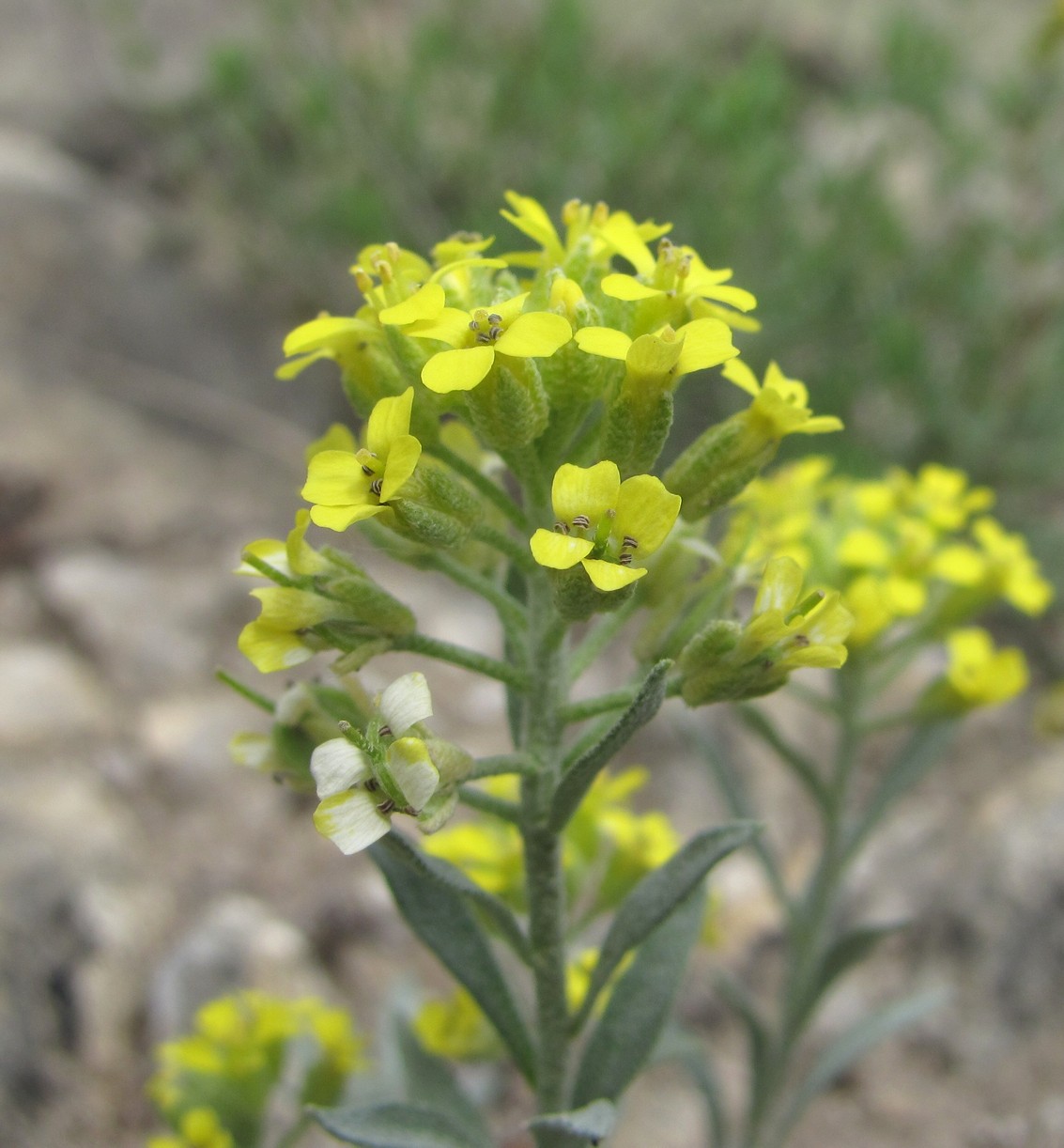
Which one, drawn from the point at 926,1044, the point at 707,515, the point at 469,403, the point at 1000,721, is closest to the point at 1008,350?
the point at 1000,721

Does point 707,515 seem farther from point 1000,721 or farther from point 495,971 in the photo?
point 1000,721

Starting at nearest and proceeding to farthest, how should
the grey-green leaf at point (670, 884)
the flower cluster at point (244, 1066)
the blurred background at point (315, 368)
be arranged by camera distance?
the grey-green leaf at point (670, 884)
the flower cluster at point (244, 1066)
the blurred background at point (315, 368)

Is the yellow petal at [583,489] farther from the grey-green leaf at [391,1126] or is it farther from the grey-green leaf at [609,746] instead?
the grey-green leaf at [391,1126]

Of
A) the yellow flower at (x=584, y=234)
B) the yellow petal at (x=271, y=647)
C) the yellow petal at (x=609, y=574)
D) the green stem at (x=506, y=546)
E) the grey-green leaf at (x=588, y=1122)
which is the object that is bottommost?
the grey-green leaf at (x=588, y=1122)

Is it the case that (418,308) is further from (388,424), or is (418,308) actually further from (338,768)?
(338,768)

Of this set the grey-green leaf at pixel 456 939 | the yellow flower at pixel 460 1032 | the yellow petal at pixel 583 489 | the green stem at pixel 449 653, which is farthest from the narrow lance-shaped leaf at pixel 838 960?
the yellow petal at pixel 583 489

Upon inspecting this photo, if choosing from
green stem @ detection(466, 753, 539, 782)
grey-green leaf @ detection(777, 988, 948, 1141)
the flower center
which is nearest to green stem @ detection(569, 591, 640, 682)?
green stem @ detection(466, 753, 539, 782)

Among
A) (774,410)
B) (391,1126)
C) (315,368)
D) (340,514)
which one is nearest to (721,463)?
(774,410)
